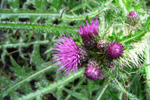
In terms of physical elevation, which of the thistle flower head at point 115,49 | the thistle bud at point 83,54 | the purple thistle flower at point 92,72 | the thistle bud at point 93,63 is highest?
the thistle flower head at point 115,49

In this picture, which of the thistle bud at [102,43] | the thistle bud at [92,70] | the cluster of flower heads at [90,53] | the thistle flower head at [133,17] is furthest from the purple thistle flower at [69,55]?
the thistle flower head at [133,17]

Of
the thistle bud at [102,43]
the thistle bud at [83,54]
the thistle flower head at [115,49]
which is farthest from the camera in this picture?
the thistle bud at [83,54]

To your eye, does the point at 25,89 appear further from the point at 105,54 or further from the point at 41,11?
the point at 105,54

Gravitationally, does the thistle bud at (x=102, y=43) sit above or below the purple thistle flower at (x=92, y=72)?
above

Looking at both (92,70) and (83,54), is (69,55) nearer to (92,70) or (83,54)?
(83,54)

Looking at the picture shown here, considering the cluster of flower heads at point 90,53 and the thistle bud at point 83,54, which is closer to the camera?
the cluster of flower heads at point 90,53

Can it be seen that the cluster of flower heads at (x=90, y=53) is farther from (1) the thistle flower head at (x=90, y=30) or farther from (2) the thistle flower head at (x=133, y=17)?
(2) the thistle flower head at (x=133, y=17)

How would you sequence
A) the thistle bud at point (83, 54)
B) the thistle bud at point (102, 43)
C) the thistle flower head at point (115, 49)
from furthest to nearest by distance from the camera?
the thistle bud at point (83, 54) → the thistle bud at point (102, 43) → the thistle flower head at point (115, 49)
